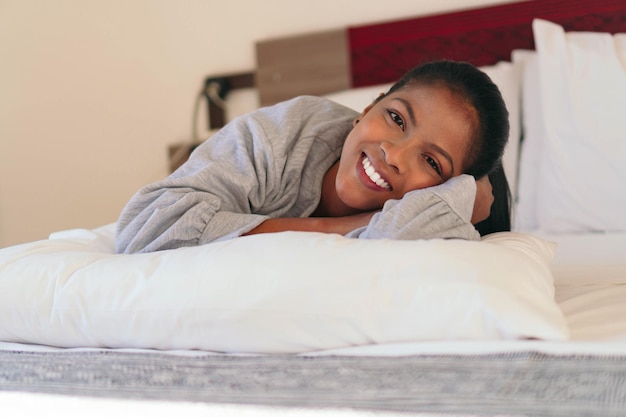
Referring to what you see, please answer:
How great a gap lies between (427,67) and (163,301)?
0.77m

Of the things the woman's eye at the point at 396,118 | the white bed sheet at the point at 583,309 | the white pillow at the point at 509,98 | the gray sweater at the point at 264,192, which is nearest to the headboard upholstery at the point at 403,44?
the white pillow at the point at 509,98

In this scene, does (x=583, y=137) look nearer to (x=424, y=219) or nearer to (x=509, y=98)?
(x=509, y=98)

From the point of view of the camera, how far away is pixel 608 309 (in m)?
0.94

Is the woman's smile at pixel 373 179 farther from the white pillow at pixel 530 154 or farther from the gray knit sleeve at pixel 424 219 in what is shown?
the white pillow at pixel 530 154

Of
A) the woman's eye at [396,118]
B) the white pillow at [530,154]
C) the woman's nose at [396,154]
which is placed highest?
the woman's eye at [396,118]

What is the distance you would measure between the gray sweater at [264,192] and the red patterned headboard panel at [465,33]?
3.15 ft

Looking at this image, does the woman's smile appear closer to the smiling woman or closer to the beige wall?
the smiling woman

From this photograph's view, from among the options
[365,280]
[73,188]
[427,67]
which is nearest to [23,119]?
[73,188]

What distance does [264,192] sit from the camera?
4.37 feet

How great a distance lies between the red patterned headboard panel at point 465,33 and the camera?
88.0 inches

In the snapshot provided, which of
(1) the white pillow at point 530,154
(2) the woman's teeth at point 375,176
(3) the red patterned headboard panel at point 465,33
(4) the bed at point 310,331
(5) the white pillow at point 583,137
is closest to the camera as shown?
(4) the bed at point 310,331

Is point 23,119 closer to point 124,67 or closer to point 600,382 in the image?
point 124,67

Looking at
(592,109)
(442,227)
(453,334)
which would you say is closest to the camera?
(453,334)

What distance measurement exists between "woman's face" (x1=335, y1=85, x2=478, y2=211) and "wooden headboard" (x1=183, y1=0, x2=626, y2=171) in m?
1.16
